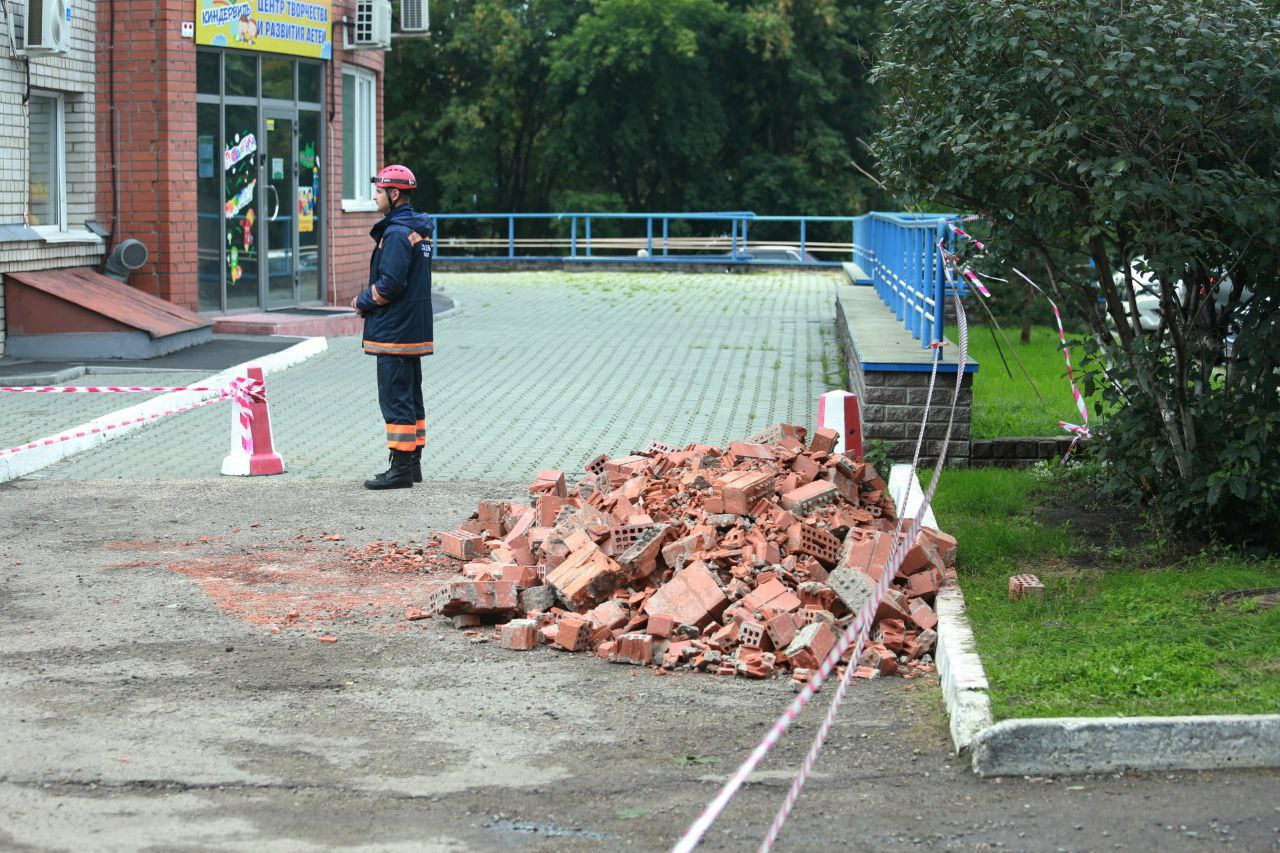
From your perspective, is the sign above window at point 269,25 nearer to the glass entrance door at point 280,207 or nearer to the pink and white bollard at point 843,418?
the glass entrance door at point 280,207

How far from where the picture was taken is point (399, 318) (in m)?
10.4

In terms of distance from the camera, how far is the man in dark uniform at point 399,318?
10.3 metres

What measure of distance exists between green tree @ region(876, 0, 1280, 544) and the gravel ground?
2391mm

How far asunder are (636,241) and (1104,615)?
98.8 feet

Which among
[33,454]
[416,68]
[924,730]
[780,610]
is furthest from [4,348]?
[416,68]

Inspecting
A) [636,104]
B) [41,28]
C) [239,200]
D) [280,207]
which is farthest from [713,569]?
[636,104]

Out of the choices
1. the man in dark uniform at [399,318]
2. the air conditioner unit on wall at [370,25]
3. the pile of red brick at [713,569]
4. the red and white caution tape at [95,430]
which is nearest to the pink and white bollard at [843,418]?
the pile of red brick at [713,569]

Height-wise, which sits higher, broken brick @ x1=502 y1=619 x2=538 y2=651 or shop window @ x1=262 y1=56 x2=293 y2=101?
shop window @ x1=262 y1=56 x2=293 y2=101

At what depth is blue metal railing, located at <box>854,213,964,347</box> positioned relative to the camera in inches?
413

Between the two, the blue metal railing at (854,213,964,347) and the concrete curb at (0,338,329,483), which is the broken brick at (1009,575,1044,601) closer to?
the blue metal railing at (854,213,964,347)

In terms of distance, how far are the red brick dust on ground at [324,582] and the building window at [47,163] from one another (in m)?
10.1

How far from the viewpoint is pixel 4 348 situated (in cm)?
1619

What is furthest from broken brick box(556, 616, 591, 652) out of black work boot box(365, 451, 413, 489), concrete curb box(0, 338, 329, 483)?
concrete curb box(0, 338, 329, 483)

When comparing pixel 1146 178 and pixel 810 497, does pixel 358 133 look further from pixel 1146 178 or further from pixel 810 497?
pixel 1146 178
